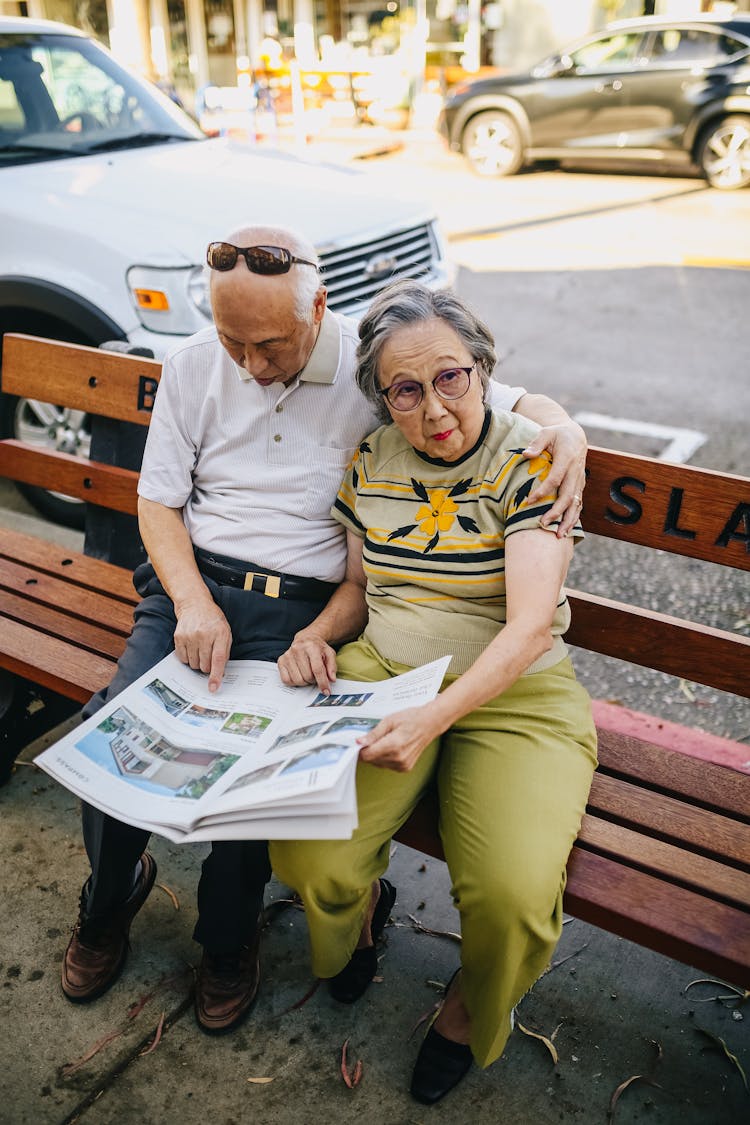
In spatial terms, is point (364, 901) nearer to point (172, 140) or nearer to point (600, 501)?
point (600, 501)

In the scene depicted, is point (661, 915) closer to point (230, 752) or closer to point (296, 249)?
point (230, 752)

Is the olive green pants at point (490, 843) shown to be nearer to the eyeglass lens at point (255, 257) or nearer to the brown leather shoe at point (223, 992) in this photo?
the brown leather shoe at point (223, 992)

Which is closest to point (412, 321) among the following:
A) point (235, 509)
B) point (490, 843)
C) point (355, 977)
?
point (235, 509)

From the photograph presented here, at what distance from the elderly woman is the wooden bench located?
13cm

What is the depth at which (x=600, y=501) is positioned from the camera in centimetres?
242

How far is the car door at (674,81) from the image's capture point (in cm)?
1187

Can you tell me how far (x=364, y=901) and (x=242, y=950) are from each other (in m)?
0.43

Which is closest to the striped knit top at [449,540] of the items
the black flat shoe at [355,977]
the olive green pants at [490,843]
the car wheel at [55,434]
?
the olive green pants at [490,843]

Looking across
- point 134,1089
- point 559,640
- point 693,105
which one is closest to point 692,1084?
point 559,640

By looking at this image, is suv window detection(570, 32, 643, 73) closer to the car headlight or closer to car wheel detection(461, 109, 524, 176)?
car wheel detection(461, 109, 524, 176)

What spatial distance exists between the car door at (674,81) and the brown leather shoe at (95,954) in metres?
12.2

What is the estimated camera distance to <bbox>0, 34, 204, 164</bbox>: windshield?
4867 mm

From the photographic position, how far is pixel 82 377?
3.29m

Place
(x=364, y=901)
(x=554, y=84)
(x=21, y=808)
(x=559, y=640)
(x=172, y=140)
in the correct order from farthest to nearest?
(x=554, y=84)
(x=172, y=140)
(x=21, y=808)
(x=559, y=640)
(x=364, y=901)
